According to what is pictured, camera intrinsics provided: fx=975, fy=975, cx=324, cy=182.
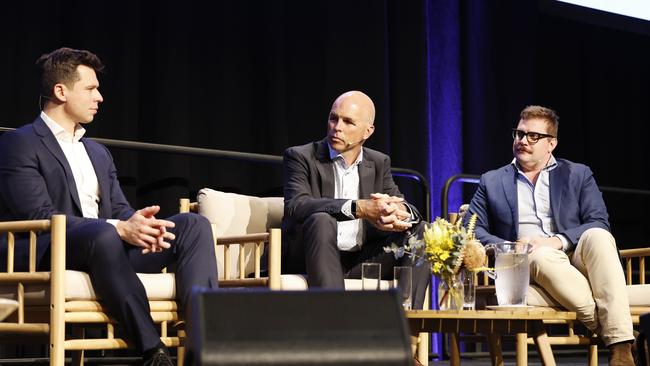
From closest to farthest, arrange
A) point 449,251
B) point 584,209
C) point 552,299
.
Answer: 1. point 449,251
2. point 552,299
3. point 584,209

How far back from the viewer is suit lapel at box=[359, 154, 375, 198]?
3.66 meters

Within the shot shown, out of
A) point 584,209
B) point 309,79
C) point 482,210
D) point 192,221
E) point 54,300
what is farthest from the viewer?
point 309,79

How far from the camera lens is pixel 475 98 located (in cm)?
Result: 576

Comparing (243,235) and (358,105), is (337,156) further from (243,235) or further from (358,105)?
(243,235)

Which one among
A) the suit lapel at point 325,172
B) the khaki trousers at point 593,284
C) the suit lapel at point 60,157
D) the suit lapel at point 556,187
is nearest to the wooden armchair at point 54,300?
the suit lapel at point 60,157

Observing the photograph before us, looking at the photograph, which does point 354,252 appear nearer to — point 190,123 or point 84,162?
point 84,162

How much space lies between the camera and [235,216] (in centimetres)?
361

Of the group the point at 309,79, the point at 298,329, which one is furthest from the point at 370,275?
the point at 309,79

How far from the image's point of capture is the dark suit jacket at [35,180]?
2.89m

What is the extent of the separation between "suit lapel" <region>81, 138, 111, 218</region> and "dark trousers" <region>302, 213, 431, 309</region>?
66cm

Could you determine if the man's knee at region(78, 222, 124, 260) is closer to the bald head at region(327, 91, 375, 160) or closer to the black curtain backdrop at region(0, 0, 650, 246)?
the bald head at region(327, 91, 375, 160)

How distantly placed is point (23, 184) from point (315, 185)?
1.11 metres

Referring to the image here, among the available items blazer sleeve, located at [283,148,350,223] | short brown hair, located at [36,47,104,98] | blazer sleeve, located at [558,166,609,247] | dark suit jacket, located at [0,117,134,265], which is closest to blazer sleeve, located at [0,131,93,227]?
dark suit jacket, located at [0,117,134,265]

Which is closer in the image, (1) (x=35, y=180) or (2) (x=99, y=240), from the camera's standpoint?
(2) (x=99, y=240)
